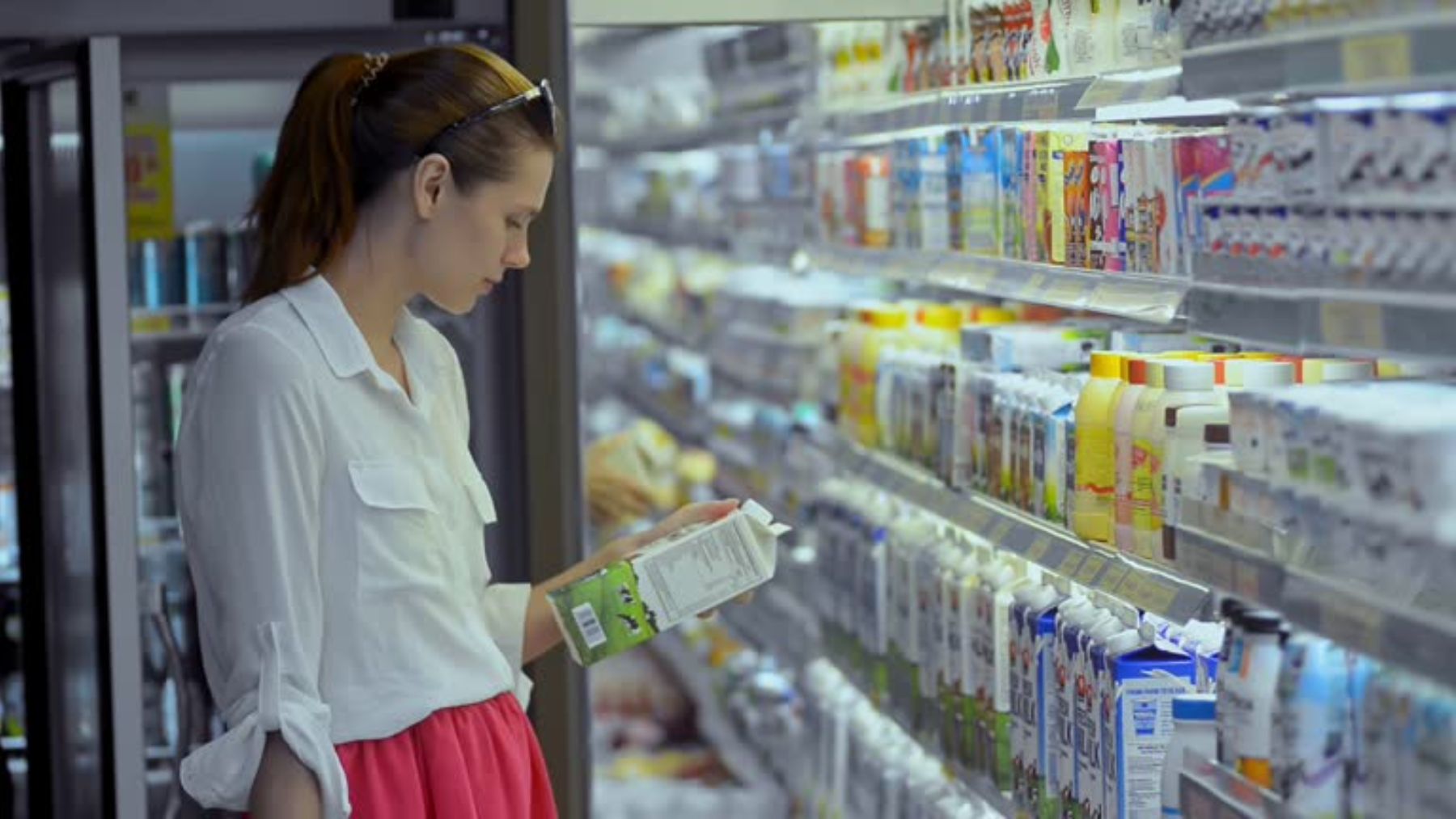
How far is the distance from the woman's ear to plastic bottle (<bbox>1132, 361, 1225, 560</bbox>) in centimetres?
96

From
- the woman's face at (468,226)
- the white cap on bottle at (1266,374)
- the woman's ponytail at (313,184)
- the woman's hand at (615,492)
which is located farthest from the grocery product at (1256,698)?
the woman's hand at (615,492)

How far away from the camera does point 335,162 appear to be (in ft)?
9.04

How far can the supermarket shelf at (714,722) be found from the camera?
645 centimetres

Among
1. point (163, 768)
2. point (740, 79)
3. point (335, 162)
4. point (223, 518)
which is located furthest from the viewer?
point (740, 79)

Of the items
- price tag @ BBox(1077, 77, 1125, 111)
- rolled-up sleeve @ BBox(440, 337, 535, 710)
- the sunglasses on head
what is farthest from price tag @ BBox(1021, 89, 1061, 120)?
rolled-up sleeve @ BBox(440, 337, 535, 710)

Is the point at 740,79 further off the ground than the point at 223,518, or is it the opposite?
the point at 740,79

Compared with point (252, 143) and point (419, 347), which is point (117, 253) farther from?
point (252, 143)

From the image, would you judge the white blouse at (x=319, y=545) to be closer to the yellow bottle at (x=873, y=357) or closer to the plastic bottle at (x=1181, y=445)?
the plastic bottle at (x=1181, y=445)

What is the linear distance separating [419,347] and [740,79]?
3.67 meters

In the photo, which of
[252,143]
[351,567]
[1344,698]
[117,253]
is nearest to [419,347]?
[351,567]

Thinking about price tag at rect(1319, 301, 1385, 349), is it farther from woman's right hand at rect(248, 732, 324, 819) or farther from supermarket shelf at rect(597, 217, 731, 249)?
supermarket shelf at rect(597, 217, 731, 249)

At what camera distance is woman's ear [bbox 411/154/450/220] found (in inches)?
108

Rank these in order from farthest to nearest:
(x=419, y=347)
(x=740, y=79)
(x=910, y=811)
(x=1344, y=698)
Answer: (x=740, y=79) → (x=910, y=811) → (x=419, y=347) → (x=1344, y=698)

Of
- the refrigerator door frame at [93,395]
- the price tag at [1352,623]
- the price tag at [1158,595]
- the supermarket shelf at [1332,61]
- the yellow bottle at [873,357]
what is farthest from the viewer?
the yellow bottle at [873,357]
